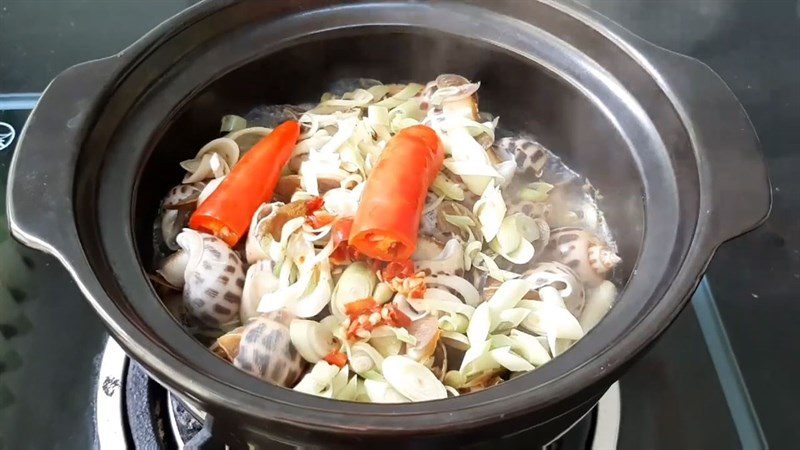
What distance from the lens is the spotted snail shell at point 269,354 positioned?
82 centimetres

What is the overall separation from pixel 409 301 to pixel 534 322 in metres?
0.15

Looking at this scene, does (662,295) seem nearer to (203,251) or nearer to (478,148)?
(478,148)

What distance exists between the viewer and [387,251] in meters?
0.92

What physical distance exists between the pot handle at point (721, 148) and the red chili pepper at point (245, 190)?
1.68 feet

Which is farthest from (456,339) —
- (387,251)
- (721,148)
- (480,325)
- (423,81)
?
(423,81)

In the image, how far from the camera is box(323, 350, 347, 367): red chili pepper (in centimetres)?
86

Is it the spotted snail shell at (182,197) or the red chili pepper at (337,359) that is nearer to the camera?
the red chili pepper at (337,359)

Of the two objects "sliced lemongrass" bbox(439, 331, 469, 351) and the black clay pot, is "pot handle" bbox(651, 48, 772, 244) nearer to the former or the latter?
the black clay pot

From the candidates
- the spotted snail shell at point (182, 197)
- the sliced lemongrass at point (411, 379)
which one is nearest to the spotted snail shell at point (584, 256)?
the sliced lemongrass at point (411, 379)

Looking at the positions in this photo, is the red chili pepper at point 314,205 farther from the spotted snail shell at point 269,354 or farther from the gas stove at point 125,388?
the gas stove at point 125,388

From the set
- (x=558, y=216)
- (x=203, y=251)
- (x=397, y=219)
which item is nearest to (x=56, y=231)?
(x=203, y=251)

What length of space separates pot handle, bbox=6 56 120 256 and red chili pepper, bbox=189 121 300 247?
0.19 meters

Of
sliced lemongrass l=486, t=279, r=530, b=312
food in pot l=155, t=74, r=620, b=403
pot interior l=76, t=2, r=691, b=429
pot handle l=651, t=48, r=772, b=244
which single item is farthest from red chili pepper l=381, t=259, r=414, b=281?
pot handle l=651, t=48, r=772, b=244

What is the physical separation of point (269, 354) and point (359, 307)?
13 cm
